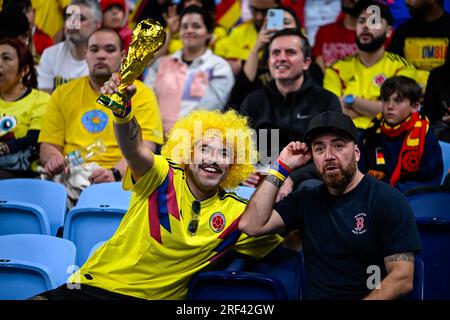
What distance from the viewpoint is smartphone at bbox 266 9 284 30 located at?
605cm

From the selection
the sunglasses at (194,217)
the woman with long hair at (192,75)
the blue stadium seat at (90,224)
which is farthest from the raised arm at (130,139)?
the woman with long hair at (192,75)

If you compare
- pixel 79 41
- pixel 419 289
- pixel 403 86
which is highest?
pixel 79 41

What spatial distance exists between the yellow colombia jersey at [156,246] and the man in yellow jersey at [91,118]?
5.57ft

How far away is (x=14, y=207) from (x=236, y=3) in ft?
12.0

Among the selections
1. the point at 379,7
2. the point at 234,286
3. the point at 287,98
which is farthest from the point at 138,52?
the point at 379,7

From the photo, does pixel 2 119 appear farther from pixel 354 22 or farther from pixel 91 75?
pixel 354 22

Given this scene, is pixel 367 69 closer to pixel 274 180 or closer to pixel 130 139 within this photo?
pixel 274 180

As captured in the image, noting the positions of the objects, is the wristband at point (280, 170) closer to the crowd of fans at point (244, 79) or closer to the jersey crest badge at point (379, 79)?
the crowd of fans at point (244, 79)

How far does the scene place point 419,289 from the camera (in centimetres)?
341

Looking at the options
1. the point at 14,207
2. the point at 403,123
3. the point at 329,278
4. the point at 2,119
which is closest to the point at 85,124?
the point at 2,119

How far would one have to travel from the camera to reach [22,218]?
4.41 metres

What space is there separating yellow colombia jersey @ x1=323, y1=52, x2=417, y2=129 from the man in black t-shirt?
2.25m

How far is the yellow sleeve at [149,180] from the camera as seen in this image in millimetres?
3441

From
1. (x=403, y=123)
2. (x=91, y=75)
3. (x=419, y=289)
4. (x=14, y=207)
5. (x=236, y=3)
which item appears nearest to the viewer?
(x=419, y=289)
